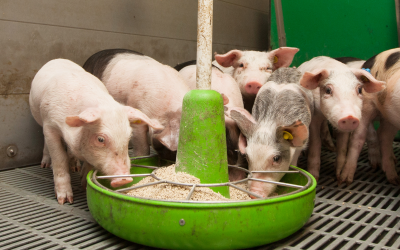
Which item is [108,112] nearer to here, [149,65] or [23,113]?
[149,65]

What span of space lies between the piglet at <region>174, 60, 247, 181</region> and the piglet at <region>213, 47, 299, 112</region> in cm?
24

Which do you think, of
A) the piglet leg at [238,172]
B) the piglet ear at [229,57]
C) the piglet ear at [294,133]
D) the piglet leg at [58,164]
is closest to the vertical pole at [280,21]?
the piglet ear at [229,57]

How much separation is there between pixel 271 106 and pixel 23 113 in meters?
2.74

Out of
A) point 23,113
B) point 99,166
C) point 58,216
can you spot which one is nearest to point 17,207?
point 58,216

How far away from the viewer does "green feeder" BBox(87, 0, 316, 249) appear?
6.50 ft

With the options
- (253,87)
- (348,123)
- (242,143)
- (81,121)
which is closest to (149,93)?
(81,121)

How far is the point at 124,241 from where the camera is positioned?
2.31 m

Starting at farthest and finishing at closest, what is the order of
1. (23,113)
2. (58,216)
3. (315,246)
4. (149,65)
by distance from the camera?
(23,113) → (149,65) → (58,216) → (315,246)

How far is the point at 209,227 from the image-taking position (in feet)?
6.45

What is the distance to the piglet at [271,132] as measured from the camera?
2.85 meters

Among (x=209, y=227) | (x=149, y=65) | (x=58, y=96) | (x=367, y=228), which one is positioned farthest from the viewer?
(x=149, y=65)

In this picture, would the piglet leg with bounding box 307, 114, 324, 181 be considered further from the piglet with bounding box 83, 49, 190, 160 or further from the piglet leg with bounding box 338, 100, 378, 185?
the piglet with bounding box 83, 49, 190, 160

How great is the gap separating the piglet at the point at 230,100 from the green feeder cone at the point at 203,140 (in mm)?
503

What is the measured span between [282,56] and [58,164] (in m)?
2.77
